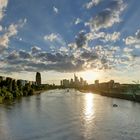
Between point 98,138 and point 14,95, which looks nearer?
point 98,138

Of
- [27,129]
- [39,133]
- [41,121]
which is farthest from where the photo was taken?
[41,121]

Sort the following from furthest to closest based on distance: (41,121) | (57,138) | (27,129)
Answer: (41,121) → (27,129) → (57,138)

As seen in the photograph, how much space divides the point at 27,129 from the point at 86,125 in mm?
9475

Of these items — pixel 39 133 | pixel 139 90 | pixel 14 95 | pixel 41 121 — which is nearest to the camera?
pixel 39 133

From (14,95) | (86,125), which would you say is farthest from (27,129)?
(14,95)

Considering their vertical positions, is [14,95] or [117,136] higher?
[14,95]

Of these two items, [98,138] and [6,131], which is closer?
[98,138]

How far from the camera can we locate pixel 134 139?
38.4 m

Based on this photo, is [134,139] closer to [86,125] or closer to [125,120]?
[86,125]

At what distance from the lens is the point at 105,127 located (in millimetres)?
46062

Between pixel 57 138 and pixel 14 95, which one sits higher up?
pixel 14 95

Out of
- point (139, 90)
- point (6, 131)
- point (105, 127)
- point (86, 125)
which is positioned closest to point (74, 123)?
point (86, 125)

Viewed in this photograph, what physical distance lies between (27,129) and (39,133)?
353cm

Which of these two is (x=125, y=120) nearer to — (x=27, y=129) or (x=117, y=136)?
(x=117, y=136)
